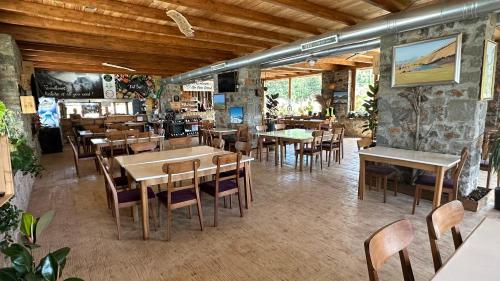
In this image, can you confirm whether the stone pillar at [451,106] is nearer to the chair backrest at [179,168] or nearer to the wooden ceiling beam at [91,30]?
the chair backrest at [179,168]

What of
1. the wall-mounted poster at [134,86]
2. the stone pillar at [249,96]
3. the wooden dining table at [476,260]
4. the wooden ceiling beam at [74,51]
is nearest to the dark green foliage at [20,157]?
the wooden dining table at [476,260]

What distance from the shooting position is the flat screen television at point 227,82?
7895mm

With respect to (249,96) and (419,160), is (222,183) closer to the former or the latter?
(419,160)

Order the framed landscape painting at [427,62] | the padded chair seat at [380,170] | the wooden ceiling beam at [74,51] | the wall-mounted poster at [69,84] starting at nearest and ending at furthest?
the framed landscape painting at [427,62] → the padded chair seat at [380,170] → the wooden ceiling beam at [74,51] → the wall-mounted poster at [69,84]

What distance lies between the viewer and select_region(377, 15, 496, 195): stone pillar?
335 centimetres

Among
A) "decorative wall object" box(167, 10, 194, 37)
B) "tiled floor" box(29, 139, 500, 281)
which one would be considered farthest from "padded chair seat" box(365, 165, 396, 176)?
"decorative wall object" box(167, 10, 194, 37)

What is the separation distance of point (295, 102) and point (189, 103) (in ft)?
18.3

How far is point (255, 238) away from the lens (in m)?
2.87

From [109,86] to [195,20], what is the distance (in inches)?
385

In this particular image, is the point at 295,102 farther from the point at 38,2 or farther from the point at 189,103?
the point at 38,2

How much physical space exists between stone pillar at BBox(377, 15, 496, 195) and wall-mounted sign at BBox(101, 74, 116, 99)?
38.9 ft

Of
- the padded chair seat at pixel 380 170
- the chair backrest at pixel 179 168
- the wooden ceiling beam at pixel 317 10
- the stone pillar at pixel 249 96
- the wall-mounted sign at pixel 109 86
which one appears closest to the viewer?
the chair backrest at pixel 179 168

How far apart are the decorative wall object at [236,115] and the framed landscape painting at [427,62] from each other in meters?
4.61

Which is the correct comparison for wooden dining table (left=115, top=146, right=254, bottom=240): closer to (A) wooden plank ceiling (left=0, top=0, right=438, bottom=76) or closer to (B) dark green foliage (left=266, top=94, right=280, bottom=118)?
(A) wooden plank ceiling (left=0, top=0, right=438, bottom=76)
